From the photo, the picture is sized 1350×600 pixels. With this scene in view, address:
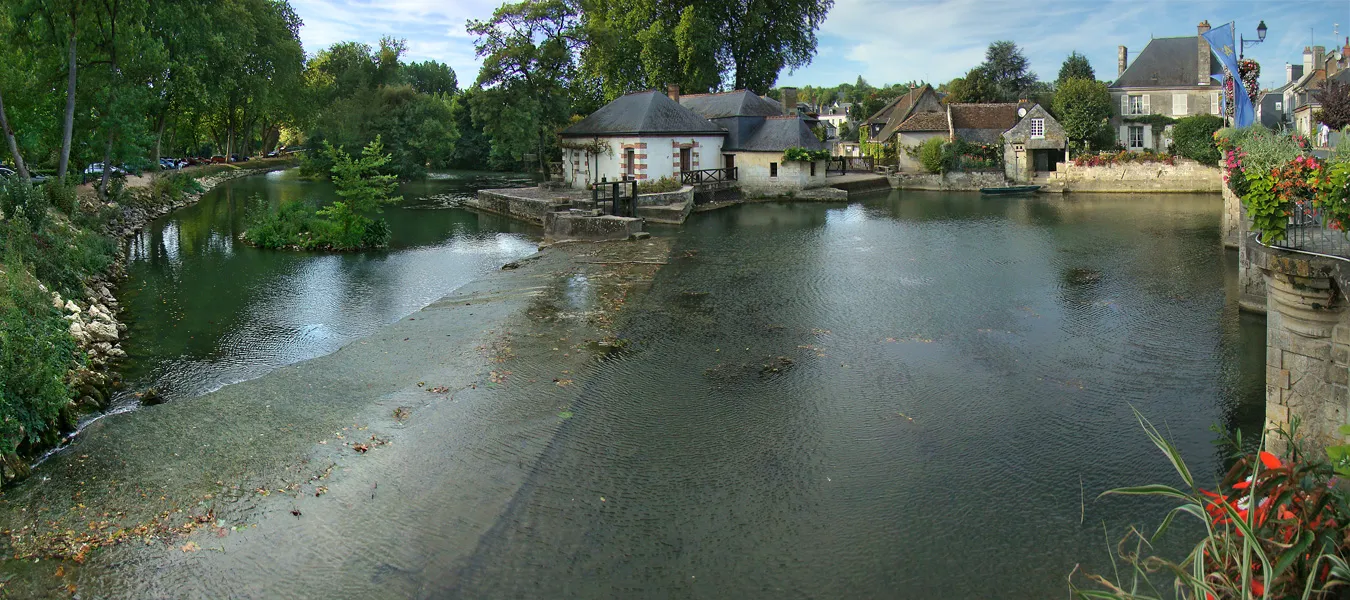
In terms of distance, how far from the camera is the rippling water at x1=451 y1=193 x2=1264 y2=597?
21.7 feet

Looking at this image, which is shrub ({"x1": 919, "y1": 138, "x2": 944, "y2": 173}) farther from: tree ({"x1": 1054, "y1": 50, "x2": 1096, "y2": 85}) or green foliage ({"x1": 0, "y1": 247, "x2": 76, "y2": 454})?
green foliage ({"x1": 0, "y1": 247, "x2": 76, "y2": 454})

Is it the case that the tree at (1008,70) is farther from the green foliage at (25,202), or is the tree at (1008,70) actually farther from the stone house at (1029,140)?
the green foliage at (25,202)

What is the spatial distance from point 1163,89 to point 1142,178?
8.42m

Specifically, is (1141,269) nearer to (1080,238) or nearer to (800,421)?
(1080,238)

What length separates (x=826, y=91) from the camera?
14275 cm

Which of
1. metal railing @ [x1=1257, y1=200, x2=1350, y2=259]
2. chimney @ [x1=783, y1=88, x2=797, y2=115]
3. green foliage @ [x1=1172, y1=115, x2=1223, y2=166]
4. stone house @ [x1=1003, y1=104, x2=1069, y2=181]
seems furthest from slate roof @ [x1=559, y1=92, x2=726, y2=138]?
metal railing @ [x1=1257, y1=200, x2=1350, y2=259]

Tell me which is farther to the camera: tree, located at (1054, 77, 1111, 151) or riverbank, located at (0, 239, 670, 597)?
tree, located at (1054, 77, 1111, 151)

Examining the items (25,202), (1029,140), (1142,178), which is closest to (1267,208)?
(25,202)

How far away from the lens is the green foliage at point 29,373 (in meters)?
7.88

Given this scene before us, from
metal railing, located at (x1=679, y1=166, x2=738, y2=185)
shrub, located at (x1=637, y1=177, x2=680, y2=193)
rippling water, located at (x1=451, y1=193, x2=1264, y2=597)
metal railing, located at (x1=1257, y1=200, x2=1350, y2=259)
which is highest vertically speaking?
metal railing, located at (x1=679, y1=166, x2=738, y2=185)

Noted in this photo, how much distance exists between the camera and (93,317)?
41.7 feet

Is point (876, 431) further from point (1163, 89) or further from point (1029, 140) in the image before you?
point (1163, 89)

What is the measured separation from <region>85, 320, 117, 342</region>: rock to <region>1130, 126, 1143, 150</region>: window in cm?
4116

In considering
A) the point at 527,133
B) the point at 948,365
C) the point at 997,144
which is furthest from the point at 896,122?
the point at 948,365
